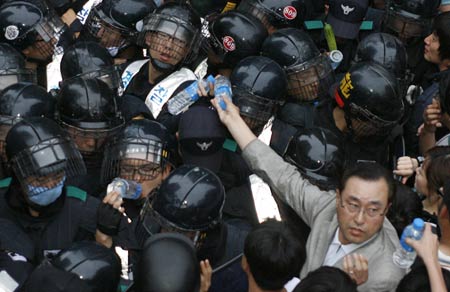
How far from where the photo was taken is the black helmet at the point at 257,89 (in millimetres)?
4715

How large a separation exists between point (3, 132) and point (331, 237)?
222cm

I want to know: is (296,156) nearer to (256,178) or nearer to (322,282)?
(256,178)

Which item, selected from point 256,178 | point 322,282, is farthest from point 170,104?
point 322,282

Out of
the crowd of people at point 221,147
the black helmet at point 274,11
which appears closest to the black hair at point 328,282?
the crowd of people at point 221,147

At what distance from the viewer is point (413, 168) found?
4570mm

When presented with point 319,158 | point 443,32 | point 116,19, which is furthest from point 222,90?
point 443,32

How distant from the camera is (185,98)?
500 centimetres

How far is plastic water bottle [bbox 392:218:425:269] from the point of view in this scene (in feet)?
11.0

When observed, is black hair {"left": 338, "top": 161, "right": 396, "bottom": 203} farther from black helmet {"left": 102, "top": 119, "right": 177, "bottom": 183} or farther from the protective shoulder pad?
the protective shoulder pad

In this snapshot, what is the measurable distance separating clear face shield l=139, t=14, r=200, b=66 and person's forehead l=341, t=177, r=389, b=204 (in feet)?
7.35

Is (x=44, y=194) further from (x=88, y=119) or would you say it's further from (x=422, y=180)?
(x=422, y=180)

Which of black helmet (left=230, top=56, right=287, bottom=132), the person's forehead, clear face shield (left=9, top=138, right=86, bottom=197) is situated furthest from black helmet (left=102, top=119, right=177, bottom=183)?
the person's forehead

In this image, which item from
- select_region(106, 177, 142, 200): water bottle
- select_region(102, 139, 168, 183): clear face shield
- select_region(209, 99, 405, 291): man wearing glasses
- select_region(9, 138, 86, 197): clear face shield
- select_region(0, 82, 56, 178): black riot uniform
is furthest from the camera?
select_region(0, 82, 56, 178): black riot uniform

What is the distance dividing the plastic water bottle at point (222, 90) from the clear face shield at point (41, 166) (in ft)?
3.17
